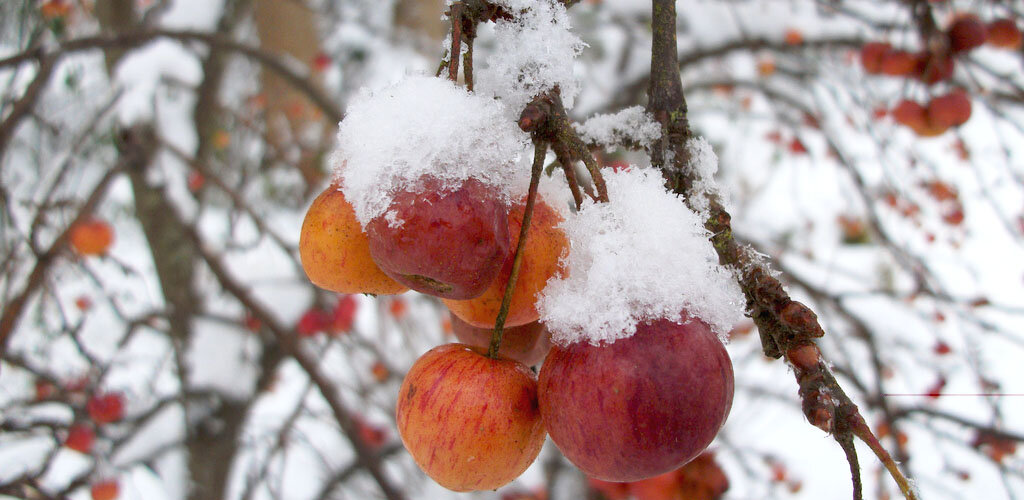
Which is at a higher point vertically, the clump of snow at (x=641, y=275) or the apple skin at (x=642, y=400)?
the clump of snow at (x=641, y=275)

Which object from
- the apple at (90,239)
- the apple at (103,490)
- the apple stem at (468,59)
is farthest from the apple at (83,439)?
the apple stem at (468,59)

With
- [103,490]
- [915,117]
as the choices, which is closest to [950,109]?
[915,117]

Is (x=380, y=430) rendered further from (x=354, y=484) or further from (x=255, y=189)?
(x=255, y=189)

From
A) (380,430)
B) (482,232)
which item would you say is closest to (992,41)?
(482,232)

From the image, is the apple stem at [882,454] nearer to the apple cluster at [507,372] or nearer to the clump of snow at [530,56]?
the apple cluster at [507,372]

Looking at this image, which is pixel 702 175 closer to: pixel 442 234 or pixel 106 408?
pixel 442 234

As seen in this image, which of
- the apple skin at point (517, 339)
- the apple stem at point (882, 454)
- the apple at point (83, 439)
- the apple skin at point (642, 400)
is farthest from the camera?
the apple at point (83, 439)

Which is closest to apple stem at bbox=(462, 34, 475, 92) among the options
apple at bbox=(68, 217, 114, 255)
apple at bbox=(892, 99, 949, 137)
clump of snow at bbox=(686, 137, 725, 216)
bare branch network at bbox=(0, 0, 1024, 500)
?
bare branch network at bbox=(0, 0, 1024, 500)
